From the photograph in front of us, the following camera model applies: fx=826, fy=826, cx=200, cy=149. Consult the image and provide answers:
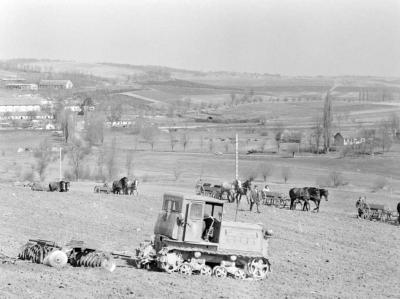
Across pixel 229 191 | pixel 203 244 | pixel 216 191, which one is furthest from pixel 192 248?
pixel 216 191

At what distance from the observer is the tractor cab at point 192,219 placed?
70.6 feet

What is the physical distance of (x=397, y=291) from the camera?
73.3 feet

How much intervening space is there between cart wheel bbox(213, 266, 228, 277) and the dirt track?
580mm

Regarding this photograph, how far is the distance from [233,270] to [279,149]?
3195 inches

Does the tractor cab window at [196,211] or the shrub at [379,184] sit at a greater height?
the shrub at [379,184]

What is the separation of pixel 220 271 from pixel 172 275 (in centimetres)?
138

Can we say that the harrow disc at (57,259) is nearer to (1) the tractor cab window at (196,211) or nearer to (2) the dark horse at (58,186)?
(1) the tractor cab window at (196,211)

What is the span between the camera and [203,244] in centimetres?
2159

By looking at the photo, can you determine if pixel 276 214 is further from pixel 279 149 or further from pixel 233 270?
pixel 279 149

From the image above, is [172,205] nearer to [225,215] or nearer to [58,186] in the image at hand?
[225,215]

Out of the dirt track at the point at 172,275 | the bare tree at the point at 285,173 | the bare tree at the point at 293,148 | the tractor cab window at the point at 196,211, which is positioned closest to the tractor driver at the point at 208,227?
the tractor cab window at the point at 196,211

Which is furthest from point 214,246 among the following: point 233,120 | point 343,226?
point 233,120

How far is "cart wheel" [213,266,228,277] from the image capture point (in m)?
21.5

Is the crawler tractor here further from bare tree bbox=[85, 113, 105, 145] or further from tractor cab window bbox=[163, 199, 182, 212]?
bare tree bbox=[85, 113, 105, 145]
